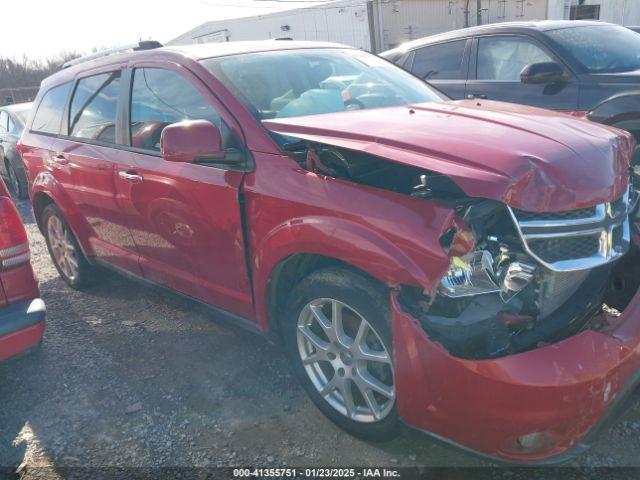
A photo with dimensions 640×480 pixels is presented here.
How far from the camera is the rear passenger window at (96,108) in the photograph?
11.9ft

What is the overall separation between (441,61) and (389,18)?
749 inches

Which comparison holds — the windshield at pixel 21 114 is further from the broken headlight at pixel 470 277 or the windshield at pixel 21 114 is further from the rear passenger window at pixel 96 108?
the broken headlight at pixel 470 277

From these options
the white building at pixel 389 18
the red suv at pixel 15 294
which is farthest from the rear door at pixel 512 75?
the white building at pixel 389 18

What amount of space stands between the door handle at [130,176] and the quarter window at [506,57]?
394 cm

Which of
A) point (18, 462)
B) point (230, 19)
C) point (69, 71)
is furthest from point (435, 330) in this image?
point (230, 19)

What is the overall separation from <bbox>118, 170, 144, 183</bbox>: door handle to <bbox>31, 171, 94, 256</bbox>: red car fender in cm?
90

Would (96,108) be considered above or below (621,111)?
above

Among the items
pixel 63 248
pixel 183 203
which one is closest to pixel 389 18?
pixel 63 248

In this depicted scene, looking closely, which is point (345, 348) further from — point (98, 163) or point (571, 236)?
point (98, 163)

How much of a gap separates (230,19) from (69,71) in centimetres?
2524

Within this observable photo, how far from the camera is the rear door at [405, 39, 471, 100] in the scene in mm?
5801

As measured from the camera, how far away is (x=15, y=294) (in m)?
2.98

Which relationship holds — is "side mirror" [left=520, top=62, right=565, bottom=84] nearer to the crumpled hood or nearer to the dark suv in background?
the dark suv in background

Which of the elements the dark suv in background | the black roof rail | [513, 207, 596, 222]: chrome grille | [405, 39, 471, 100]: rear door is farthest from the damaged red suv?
[405, 39, 471, 100]: rear door
